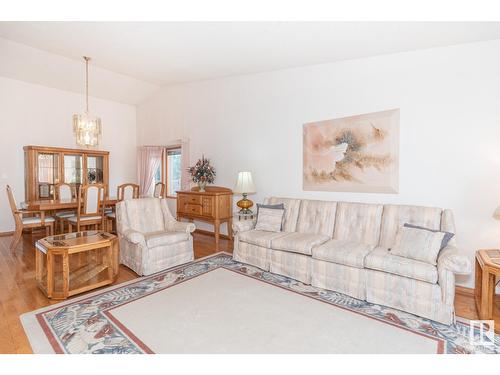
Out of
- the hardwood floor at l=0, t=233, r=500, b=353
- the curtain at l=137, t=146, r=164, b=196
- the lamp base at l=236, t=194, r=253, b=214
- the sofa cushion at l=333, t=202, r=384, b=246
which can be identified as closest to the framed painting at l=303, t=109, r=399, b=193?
the sofa cushion at l=333, t=202, r=384, b=246

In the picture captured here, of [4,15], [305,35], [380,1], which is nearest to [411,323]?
[380,1]

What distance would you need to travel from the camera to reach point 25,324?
224 centimetres

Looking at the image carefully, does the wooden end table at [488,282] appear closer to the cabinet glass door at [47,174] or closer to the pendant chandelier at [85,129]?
the pendant chandelier at [85,129]

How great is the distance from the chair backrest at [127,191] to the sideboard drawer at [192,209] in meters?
1.21

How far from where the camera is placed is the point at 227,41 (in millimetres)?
3324

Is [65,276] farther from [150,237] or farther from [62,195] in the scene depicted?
[62,195]

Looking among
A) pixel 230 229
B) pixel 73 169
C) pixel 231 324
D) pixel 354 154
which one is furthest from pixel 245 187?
pixel 73 169

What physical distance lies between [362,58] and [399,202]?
6.02 feet

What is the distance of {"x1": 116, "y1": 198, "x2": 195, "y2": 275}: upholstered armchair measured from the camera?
334cm

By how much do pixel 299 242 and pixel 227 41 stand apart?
2.52 metres

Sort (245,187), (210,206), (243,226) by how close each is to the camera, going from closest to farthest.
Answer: (243,226) < (245,187) < (210,206)

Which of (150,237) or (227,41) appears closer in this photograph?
(227,41)

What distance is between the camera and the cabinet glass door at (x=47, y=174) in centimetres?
548
